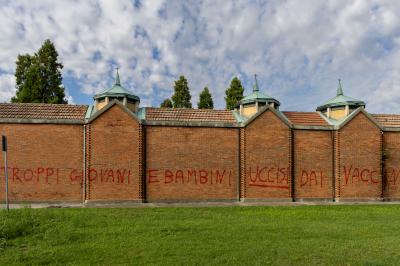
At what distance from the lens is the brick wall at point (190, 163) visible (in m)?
18.9

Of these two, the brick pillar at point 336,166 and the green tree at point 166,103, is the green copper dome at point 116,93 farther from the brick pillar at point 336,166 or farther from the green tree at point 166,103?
the green tree at point 166,103

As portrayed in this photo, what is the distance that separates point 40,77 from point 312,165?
72.0 feet

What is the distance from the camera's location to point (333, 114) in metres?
22.4

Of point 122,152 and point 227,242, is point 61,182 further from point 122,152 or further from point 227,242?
point 227,242

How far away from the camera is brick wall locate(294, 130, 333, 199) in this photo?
20094 mm

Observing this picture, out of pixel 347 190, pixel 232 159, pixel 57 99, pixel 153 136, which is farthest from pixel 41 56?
pixel 347 190

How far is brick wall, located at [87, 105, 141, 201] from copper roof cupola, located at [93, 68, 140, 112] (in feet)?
4.84

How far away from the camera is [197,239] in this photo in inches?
361

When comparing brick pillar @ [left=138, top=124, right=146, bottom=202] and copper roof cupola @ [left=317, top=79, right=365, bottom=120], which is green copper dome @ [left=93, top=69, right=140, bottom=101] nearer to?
brick pillar @ [left=138, top=124, right=146, bottom=202]

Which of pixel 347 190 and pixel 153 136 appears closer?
pixel 153 136

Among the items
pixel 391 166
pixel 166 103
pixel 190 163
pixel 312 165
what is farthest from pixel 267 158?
pixel 166 103

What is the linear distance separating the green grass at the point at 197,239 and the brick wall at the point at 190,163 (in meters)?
5.28

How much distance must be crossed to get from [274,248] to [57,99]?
24.8 metres

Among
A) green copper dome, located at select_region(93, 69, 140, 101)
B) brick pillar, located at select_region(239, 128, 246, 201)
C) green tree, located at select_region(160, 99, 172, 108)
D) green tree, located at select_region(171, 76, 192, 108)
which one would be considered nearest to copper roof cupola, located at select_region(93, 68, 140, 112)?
green copper dome, located at select_region(93, 69, 140, 101)
